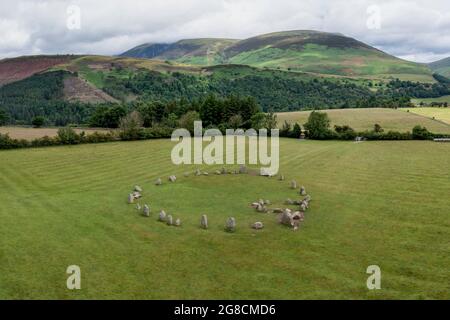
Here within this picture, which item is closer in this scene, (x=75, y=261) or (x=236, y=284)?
(x=236, y=284)

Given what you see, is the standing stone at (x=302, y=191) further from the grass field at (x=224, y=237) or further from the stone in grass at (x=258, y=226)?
the stone in grass at (x=258, y=226)

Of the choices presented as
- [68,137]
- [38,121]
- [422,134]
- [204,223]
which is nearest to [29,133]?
[68,137]

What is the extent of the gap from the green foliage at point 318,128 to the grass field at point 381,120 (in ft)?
43.4

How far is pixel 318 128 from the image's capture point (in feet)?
323

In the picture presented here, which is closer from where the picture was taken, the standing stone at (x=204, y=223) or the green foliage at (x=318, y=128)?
the standing stone at (x=204, y=223)

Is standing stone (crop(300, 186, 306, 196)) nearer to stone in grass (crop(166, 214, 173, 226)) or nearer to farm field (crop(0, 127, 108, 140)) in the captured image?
stone in grass (crop(166, 214, 173, 226))

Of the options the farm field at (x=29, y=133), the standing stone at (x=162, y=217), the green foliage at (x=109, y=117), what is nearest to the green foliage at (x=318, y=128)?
the farm field at (x=29, y=133)

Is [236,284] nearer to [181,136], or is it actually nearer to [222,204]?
[222,204]

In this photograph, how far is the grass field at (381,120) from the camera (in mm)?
106750

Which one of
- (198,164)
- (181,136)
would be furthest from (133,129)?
(198,164)

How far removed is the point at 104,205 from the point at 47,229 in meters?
7.93

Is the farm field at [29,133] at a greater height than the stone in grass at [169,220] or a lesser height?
greater
